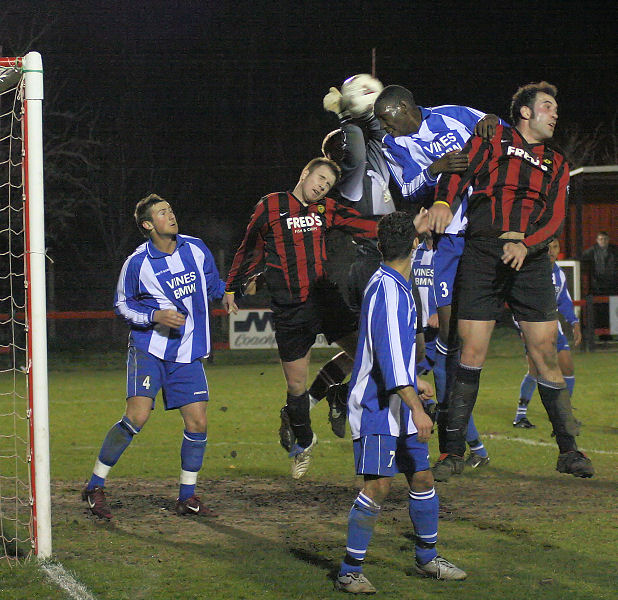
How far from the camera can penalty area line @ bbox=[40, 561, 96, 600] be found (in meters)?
4.58

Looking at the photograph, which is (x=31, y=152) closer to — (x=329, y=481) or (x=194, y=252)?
(x=194, y=252)

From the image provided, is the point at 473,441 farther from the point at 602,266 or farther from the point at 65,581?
the point at 602,266

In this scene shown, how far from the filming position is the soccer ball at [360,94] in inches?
290

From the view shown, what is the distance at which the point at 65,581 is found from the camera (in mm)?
4812

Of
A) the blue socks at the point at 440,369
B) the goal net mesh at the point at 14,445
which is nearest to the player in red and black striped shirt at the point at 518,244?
the blue socks at the point at 440,369

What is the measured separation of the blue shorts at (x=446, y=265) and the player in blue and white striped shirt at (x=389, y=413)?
2.89 m

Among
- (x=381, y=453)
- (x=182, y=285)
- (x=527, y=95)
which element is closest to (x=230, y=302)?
(x=182, y=285)

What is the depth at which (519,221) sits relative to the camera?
6.43 meters

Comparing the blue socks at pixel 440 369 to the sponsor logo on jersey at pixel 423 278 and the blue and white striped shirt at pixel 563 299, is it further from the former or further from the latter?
the blue and white striped shirt at pixel 563 299

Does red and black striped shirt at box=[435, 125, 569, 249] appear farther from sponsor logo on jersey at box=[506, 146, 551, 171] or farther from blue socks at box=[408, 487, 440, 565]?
blue socks at box=[408, 487, 440, 565]

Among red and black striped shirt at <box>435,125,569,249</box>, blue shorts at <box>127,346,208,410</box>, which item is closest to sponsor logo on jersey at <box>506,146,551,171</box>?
red and black striped shirt at <box>435,125,569,249</box>

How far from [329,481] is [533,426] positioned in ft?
11.4

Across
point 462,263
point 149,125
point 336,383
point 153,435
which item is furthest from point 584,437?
point 149,125

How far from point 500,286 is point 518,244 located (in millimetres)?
363
